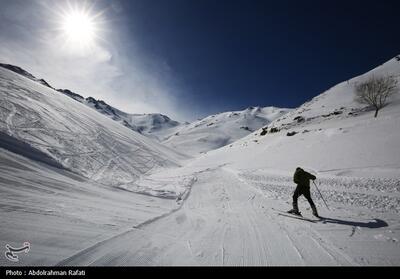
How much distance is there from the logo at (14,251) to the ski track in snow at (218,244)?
0.96 meters

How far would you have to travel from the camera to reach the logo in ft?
13.4

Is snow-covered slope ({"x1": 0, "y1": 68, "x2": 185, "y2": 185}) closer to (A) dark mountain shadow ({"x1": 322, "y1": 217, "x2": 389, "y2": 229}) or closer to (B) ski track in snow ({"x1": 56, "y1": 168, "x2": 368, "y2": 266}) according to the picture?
(B) ski track in snow ({"x1": 56, "y1": 168, "x2": 368, "y2": 266})

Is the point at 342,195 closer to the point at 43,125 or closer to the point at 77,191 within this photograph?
the point at 77,191

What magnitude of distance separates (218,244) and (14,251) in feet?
14.2

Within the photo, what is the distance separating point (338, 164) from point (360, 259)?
55.2 ft

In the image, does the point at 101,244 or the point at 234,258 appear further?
the point at 101,244

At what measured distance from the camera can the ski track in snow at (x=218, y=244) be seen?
444 cm

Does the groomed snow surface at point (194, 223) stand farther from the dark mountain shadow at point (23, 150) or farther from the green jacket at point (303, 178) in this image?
the green jacket at point (303, 178)

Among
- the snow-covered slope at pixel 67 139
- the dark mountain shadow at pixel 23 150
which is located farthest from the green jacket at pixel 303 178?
the dark mountain shadow at pixel 23 150

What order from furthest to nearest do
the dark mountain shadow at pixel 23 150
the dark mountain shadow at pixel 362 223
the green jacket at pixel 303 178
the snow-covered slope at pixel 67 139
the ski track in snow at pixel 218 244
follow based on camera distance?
the snow-covered slope at pixel 67 139 → the dark mountain shadow at pixel 23 150 → the green jacket at pixel 303 178 → the dark mountain shadow at pixel 362 223 → the ski track in snow at pixel 218 244

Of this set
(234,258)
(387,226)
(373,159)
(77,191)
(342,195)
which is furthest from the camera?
(373,159)

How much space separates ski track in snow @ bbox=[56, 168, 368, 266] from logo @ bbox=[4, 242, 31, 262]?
963 millimetres
